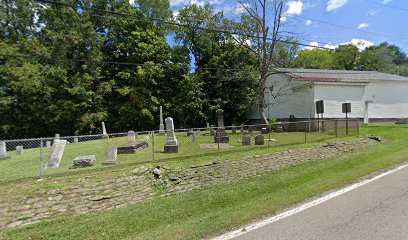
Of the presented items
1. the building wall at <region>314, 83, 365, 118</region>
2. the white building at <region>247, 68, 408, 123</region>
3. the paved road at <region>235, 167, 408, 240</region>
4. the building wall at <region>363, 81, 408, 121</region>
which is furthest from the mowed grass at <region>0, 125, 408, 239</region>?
the building wall at <region>363, 81, 408, 121</region>

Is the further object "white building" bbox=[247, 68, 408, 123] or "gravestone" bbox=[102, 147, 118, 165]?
"white building" bbox=[247, 68, 408, 123]

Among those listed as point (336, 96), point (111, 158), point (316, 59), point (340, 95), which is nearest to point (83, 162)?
point (111, 158)

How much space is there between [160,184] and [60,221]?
278cm

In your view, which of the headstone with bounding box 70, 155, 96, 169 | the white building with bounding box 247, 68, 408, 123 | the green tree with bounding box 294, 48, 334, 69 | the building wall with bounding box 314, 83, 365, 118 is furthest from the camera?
the green tree with bounding box 294, 48, 334, 69

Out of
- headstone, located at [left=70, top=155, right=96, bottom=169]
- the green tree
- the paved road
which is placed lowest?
the paved road

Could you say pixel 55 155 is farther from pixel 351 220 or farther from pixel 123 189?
pixel 351 220

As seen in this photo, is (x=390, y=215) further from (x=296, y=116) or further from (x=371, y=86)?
(x=371, y=86)

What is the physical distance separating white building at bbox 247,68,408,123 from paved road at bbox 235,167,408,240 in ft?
59.9

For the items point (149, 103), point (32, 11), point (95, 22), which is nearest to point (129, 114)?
point (149, 103)

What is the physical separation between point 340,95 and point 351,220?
21.5 meters

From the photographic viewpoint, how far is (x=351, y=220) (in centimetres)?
461

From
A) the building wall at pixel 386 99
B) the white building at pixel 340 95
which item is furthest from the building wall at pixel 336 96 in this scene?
the building wall at pixel 386 99

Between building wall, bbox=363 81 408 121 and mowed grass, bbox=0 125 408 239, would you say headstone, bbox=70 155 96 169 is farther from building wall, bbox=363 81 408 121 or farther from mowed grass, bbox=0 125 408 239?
building wall, bbox=363 81 408 121

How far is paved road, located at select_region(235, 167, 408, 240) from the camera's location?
13.3ft
